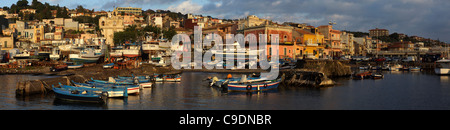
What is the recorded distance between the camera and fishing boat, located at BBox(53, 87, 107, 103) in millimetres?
21281

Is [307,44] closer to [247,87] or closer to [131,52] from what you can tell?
[131,52]

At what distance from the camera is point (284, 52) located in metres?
59.4

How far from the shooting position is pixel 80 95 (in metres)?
21.6

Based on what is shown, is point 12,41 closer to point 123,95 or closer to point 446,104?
point 123,95

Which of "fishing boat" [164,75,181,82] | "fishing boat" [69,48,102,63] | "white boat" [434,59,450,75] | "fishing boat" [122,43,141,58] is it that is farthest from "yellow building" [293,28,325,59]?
"fishing boat" [69,48,102,63]

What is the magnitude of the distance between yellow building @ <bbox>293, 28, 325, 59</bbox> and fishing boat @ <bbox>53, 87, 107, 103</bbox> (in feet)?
148

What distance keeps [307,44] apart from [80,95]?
4913 cm

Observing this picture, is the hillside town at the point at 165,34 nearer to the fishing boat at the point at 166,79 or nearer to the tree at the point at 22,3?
the tree at the point at 22,3

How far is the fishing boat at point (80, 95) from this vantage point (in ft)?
69.8

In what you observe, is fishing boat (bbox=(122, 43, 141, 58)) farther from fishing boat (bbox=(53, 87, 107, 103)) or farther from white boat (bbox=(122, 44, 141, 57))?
fishing boat (bbox=(53, 87, 107, 103))

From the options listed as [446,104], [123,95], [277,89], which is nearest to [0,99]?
[123,95]

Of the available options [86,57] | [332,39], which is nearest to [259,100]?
[86,57]

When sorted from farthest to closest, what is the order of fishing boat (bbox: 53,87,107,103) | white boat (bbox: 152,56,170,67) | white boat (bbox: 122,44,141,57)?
1. white boat (bbox: 122,44,141,57)
2. white boat (bbox: 152,56,170,67)
3. fishing boat (bbox: 53,87,107,103)

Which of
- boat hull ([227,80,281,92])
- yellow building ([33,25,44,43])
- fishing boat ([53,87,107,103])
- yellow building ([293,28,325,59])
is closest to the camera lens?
fishing boat ([53,87,107,103])
